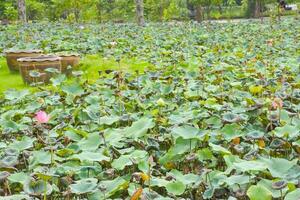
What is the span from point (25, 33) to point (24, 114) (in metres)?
9.68

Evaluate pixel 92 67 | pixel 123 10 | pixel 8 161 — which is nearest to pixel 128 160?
pixel 8 161

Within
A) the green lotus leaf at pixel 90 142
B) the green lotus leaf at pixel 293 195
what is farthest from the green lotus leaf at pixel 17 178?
the green lotus leaf at pixel 293 195

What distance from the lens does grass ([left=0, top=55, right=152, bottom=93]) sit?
739 centimetres

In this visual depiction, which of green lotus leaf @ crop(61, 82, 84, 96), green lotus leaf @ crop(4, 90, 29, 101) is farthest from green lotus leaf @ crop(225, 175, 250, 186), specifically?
green lotus leaf @ crop(4, 90, 29, 101)

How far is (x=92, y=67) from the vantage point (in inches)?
318

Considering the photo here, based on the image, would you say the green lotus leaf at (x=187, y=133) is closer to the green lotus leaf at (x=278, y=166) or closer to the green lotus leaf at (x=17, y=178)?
the green lotus leaf at (x=278, y=166)

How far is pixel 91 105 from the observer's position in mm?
4145

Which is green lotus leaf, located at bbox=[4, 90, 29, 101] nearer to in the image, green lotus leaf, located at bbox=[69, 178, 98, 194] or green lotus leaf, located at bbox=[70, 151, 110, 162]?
green lotus leaf, located at bbox=[70, 151, 110, 162]

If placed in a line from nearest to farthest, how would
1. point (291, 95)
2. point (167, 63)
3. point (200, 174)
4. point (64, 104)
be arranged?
point (200, 174) → point (291, 95) → point (64, 104) → point (167, 63)

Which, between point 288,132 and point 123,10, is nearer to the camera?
point 288,132

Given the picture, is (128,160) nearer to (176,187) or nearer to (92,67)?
(176,187)

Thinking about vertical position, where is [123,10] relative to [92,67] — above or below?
above

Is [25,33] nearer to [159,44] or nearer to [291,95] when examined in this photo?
[159,44]

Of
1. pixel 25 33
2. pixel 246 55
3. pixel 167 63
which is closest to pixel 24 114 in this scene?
pixel 167 63
